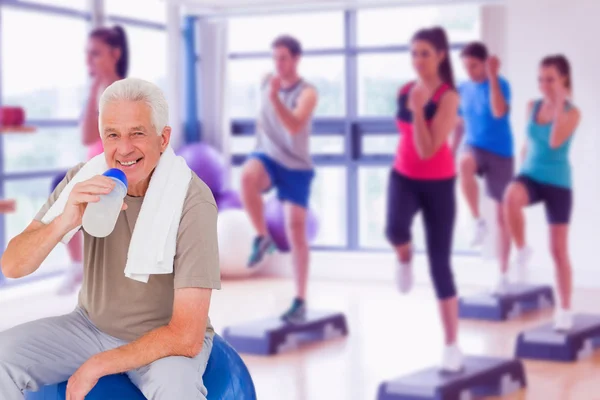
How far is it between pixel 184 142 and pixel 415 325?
279cm

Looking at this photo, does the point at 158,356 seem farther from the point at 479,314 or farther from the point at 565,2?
the point at 565,2

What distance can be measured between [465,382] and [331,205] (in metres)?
3.85

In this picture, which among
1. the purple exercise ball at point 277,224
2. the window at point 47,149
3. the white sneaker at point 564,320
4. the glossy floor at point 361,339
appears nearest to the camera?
the glossy floor at point 361,339

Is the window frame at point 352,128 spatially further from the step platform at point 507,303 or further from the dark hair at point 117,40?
the dark hair at point 117,40

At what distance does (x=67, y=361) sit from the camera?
220 centimetres

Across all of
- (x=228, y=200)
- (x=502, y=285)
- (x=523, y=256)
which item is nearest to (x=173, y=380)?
(x=523, y=256)

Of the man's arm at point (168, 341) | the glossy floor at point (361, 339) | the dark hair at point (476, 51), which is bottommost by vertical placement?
the glossy floor at point (361, 339)

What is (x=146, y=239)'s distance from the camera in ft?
6.95

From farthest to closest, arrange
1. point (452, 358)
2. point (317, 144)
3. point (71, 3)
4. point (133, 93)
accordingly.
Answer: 1. point (317, 144)
2. point (71, 3)
3. point (452, 358)
4. point (133, 93)

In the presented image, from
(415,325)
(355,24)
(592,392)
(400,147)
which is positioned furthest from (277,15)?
(592,392)

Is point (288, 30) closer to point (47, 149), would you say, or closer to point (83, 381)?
point (47, 149)

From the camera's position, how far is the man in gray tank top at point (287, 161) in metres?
4.91

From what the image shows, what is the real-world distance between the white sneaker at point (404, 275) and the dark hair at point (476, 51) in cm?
204

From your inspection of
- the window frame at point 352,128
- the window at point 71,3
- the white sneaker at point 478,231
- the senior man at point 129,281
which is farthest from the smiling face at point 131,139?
the window frame at point 352,128
